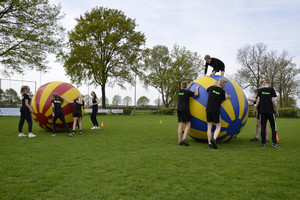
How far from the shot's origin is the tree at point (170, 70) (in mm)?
45250

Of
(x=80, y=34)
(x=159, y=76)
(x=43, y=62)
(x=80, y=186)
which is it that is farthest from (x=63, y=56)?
(x=80, y=186)

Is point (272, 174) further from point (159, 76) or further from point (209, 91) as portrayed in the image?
point (159, 76)

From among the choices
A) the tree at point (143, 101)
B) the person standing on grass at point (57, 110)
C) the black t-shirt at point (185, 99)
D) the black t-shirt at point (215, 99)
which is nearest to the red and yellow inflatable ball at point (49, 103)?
the person standing on grass at point (57, 110)

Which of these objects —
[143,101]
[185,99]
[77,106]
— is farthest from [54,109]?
[143,101]

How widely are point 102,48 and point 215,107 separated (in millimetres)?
27045

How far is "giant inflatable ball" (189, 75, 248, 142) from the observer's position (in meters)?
6.31

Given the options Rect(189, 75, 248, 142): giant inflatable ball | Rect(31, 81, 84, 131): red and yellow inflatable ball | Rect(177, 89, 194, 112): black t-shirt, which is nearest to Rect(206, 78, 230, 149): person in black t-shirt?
Rect(189, 75, 248, 142): giant inflatable ball

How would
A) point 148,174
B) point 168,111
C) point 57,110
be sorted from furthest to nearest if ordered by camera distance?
point 168,111, point 57,110, point 148,174

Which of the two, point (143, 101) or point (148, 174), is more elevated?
point (143, 101)

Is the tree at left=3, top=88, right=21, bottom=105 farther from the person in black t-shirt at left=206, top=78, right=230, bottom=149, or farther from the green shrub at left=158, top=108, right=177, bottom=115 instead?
the person in black t-shirt at left=206, top=78, right=230, bottom=149

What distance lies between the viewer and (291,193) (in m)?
2.91

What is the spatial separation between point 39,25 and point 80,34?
8472 mm

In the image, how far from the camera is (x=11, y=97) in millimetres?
24344

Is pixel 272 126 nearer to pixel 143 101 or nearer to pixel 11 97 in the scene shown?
pixel 11 97
